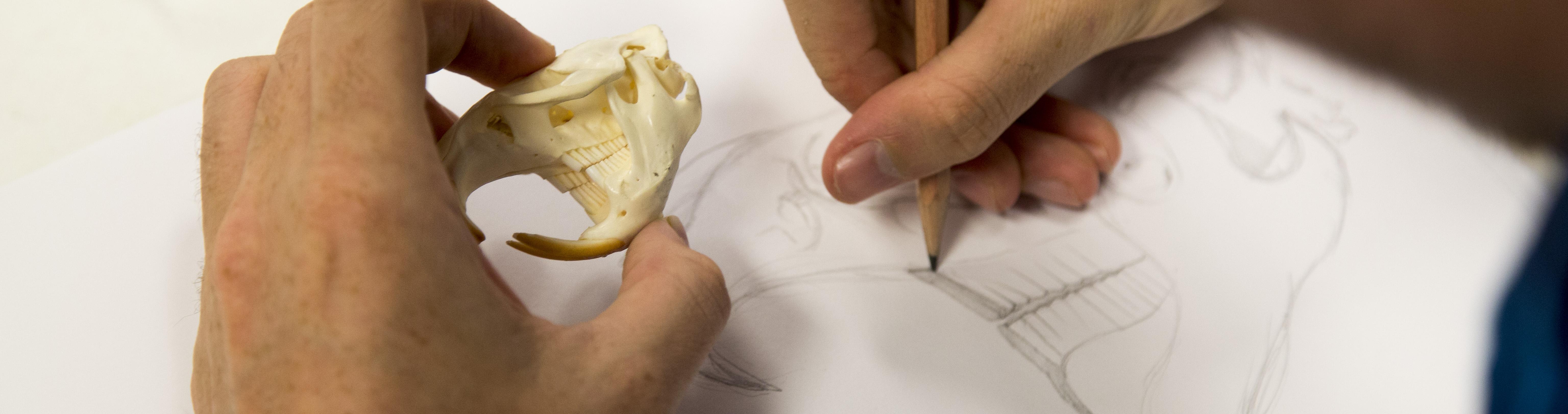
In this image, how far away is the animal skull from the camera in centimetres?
102

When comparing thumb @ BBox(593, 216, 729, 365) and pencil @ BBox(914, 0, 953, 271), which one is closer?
thumb @ BBox(593, 216, 729, 365)

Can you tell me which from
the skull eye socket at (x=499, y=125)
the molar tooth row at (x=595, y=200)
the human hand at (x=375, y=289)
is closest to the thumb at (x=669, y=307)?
the human hand at (x=375, y=289)

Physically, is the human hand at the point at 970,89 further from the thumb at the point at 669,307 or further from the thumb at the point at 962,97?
the thumb at the point at 669,307

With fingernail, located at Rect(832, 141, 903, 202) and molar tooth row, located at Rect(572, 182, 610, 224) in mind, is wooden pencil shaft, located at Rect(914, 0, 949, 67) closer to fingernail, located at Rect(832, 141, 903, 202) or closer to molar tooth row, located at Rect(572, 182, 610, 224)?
fingernail, located at Rect(832, 141, 903, 202)

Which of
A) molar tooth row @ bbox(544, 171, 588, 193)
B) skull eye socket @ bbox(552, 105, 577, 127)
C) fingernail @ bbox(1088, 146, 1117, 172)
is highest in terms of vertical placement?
skull eye socket @ bbox(552, 105, 577, 127)

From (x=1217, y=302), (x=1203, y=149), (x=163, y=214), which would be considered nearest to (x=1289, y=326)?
(x=1217, y=302)

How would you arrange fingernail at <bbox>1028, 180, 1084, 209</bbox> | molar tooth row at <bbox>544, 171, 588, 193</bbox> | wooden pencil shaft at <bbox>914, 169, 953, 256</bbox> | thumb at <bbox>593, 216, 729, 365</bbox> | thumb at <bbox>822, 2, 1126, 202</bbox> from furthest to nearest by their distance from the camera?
1. fingernail at <bbox>1028, 180, 1084, 209</bbox>
2. wooden pencil shaft at <bbox>914, 169, 953, 256</bbox>
3. thumb at <bbox>822, 2, 1126, 202</bbox>
4. molar tooth row at <bbox>544, 171, 588, 193</bbox>
5. thumb at <bbox>593, 216, 729, 365</bbox>

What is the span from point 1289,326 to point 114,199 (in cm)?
202

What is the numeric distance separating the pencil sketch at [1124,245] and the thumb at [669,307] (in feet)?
0.92

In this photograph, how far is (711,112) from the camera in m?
1.53

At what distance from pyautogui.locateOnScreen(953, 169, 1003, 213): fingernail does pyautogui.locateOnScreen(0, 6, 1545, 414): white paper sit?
30mm

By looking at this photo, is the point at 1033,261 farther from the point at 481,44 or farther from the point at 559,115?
the point at 481,44

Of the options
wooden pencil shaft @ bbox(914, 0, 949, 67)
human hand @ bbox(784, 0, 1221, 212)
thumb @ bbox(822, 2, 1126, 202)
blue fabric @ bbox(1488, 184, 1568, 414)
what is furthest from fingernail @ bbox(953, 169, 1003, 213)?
blue fabric @ bbox(1488, 184, 1568, 414)

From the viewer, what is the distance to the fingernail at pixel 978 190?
1.41 m
